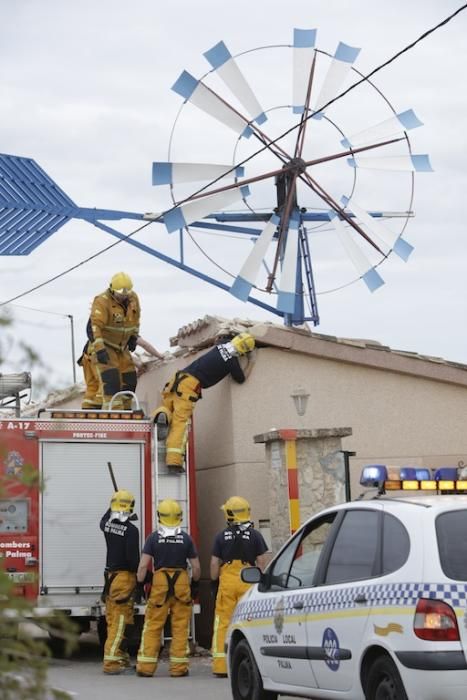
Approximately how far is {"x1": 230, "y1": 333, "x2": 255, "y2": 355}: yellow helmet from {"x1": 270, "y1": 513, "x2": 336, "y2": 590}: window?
6943 millimetres

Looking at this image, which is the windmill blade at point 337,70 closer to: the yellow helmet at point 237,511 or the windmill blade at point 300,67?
the windmill blade at point 300,67

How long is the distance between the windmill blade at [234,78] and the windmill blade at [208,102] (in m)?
0.28

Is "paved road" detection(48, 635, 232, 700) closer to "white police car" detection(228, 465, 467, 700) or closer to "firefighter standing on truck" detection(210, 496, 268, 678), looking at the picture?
"firefighter standing on truck" detection(210, 496, 268, 678)

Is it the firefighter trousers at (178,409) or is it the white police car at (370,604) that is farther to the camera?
the firefighter trousers at (178,409)

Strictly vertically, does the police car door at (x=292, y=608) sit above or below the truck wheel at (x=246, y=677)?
above

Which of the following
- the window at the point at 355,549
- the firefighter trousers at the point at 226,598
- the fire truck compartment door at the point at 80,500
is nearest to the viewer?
the window at the point at 355,549

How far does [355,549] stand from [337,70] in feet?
55.9

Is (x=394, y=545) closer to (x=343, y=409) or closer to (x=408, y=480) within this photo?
(x=408, y=480)

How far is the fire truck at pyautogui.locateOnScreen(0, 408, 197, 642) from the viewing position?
1458 centimetres

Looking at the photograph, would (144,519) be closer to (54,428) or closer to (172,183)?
(54,428)

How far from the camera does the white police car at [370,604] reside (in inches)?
282

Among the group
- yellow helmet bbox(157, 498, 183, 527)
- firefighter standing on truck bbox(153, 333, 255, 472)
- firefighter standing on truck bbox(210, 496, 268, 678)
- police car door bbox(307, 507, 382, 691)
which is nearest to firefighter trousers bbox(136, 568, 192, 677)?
firefighter standing on truck bbox(210, 496, 268, 678)

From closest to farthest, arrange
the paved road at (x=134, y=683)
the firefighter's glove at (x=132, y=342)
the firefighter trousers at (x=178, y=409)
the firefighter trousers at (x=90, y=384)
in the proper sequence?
the paved road at (x=134, y=683) → the firefighter trousers at (x=178, y=409) → the firefighter's glove at (x=132, y=342) → the firefighter trousers at (x=90, y=384)

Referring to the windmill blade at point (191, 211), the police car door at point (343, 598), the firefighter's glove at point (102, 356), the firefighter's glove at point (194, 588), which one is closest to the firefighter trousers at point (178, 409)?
the firefighter's glove at point (102, 356)
